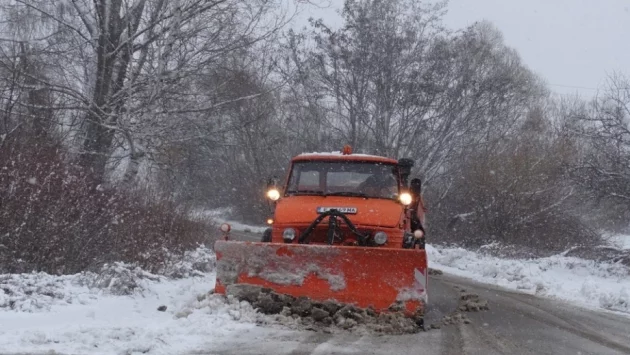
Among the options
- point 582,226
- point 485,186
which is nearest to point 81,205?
point 485,186

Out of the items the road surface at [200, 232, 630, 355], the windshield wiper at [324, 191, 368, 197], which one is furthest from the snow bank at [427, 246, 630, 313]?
the windshield wiper at [324, 191, 368, 197]

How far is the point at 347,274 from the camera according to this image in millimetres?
7574

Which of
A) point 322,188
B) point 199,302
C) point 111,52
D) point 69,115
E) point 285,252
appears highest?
point 111,52

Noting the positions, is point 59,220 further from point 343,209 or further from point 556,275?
point 556,275

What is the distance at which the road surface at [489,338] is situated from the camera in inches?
241

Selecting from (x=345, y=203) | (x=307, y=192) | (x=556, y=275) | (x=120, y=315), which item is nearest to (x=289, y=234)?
(x=345, y=203)

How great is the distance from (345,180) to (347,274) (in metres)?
2.18

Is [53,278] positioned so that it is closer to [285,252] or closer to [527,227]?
[285,252]

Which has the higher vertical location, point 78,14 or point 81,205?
point 78,14

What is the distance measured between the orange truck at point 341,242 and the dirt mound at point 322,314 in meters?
0.12

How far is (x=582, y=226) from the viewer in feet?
73.4

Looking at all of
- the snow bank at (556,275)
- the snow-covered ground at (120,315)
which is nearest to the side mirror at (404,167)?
the snow-covered ground at (120,315)

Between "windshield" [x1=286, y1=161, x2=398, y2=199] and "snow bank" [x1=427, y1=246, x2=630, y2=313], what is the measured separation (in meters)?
3.98

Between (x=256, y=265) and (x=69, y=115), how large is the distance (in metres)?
8.02
